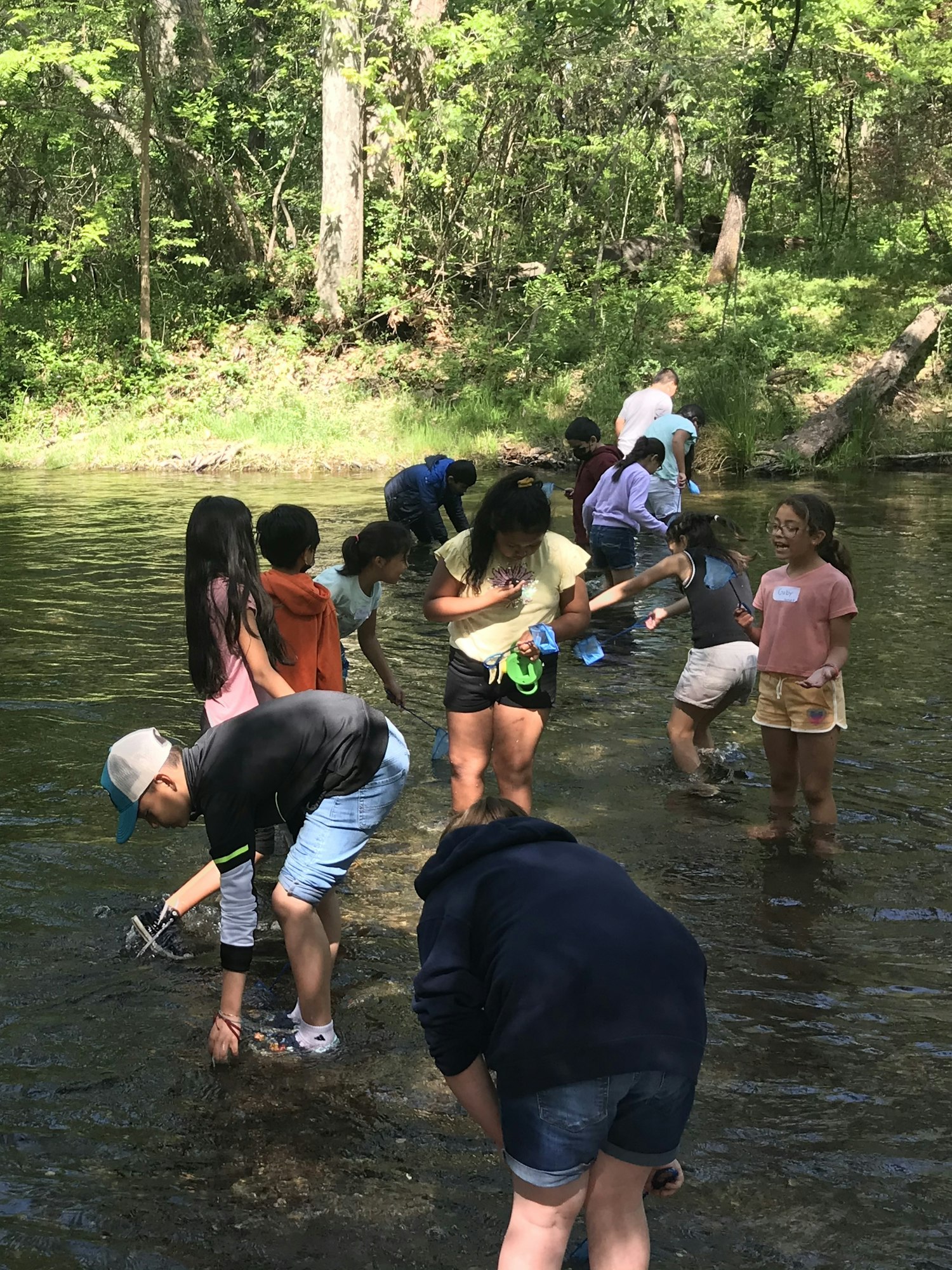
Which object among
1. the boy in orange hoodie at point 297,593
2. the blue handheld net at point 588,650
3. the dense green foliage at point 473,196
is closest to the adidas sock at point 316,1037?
the boy in orange hoodie at point 297,593

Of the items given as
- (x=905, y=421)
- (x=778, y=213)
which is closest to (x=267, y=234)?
(x=778, y=213)

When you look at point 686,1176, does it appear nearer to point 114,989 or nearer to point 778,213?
point 114,989

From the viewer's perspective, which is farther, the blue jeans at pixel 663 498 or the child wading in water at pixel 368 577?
the blue jeans at pixel 663 498

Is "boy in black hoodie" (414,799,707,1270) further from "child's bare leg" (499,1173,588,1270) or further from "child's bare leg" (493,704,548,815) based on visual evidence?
"child's bare leg" (493,704,548,815)

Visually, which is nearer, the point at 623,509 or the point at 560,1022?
the point at 560,1022

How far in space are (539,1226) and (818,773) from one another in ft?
12.6

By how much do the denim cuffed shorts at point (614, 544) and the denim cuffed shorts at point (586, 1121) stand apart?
8434mm

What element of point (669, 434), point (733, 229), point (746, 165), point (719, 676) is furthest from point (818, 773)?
point (746, 165)

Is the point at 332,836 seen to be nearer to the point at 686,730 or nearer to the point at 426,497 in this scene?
the point at 686,730

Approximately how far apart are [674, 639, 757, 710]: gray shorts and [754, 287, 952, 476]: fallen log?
13.7 meters

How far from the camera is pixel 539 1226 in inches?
106

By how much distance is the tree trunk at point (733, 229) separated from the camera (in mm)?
28109

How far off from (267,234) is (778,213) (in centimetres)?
1302

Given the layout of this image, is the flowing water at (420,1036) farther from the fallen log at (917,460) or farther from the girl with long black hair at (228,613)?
the fallen log at (917,460)
